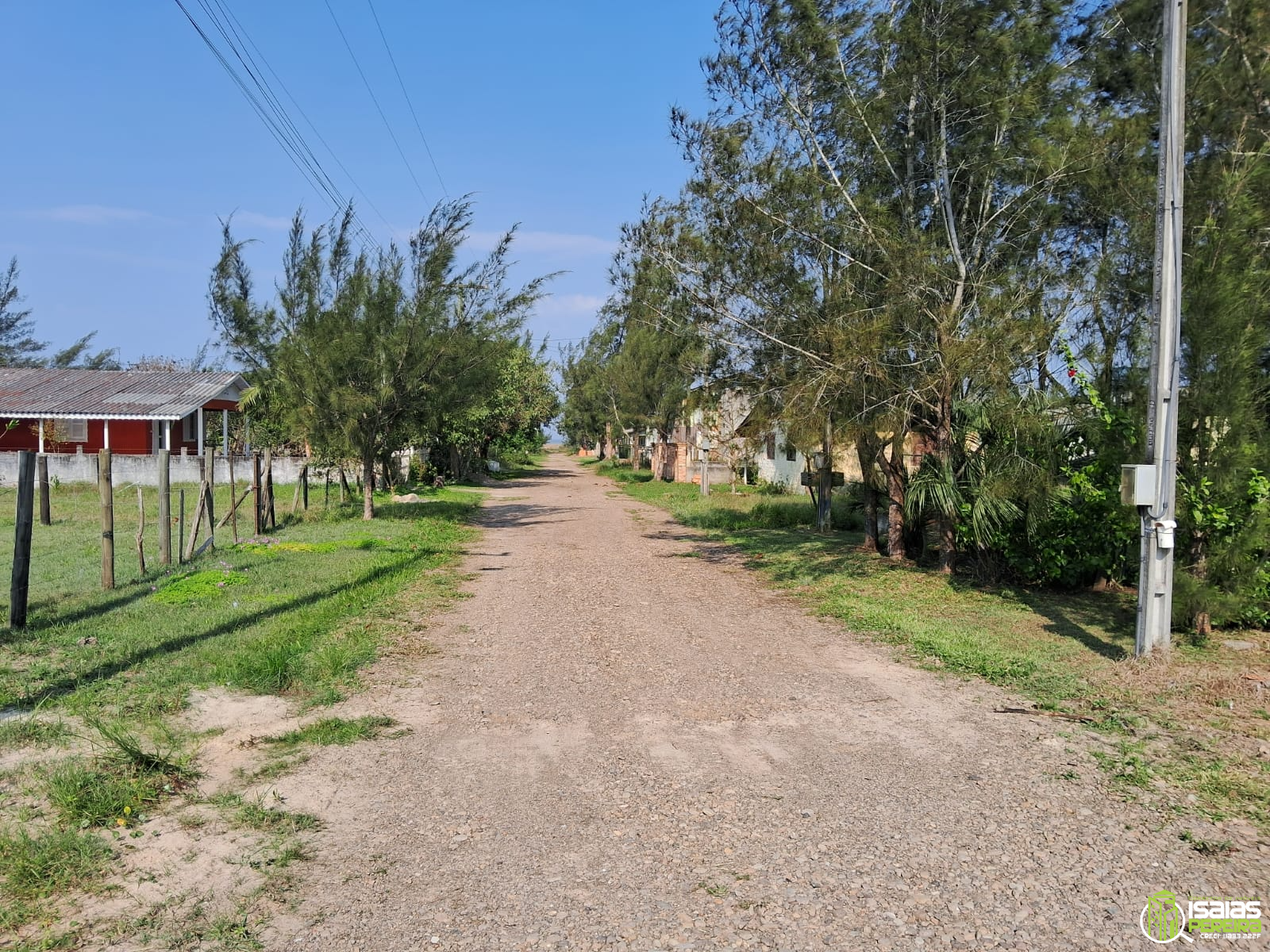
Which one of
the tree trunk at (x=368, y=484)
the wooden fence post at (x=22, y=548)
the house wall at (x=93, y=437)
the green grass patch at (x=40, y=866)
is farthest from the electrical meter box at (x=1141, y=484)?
the house wall at (x=93, y=437)

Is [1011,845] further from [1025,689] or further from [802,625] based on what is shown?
[802,625]

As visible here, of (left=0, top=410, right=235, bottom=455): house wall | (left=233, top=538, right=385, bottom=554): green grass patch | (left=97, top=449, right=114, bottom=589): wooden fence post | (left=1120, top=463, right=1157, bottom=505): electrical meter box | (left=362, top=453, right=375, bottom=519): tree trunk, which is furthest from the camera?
(left=0, top=410, right=235, bottom=455): house wall

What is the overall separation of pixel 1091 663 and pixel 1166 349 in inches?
105

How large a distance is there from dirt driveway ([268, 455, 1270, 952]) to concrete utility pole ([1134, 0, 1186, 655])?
1858mm

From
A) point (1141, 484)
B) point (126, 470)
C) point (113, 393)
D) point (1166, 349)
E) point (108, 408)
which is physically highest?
point (113, 393)

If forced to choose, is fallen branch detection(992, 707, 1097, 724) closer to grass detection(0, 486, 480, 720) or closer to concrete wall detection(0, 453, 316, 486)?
grass detection(0, 486, 480, 720)

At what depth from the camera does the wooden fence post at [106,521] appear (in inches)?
390

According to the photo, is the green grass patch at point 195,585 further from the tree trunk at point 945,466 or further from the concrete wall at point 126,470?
the concrete wall at point 126,470

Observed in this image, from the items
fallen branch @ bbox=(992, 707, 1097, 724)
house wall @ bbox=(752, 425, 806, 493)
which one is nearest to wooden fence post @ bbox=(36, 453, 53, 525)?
fallen branch @ bbox=(992, 707, 1097, 724)

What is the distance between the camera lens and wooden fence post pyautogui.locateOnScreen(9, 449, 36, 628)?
805 cm

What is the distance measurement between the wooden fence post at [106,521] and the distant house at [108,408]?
21.2m

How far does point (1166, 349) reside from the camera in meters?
7.57

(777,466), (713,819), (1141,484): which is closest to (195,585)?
(713,819)

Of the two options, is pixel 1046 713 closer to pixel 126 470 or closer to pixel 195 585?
pixel 195 585
